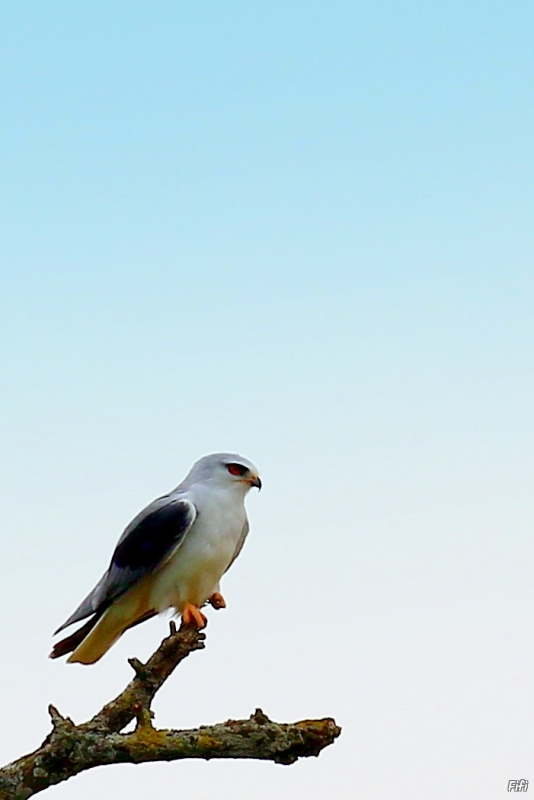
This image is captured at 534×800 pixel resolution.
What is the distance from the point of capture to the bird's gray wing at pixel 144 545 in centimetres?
762

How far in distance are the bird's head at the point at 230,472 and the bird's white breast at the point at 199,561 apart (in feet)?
0.71

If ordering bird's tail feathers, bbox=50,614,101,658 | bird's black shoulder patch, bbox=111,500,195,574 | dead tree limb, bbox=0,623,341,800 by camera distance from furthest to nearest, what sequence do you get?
1. bird's tail feathers, bbox=50,614,101,658
2. bird's black shoulder patch, bbox=111,500,195,574
3. dead tree limb, bbox=0,623,341,800

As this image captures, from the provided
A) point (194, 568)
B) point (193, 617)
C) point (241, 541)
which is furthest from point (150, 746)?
point (241, 541)

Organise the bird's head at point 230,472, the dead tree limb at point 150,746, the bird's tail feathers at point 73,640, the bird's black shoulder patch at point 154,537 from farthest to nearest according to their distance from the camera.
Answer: the bird's head at point 230,472, the bird's tail feathers at point 73,640, the bird's black shoulder patch at point 154,537, the dead tree limb at point 150,746

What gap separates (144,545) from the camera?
7664 mm

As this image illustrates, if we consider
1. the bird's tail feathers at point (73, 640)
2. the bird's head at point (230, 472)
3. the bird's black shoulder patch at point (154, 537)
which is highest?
the bird's head at point (230, 472)

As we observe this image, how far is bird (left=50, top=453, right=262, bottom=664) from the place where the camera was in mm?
7664

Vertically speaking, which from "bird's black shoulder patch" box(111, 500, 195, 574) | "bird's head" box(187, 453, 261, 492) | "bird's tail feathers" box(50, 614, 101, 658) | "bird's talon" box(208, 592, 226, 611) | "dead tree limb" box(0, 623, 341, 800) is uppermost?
"bird's head" box(187, 453, 261, 492)

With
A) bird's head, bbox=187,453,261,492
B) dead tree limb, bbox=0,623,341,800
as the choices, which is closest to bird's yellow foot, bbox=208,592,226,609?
bird's head, bbox=187,453,261,492

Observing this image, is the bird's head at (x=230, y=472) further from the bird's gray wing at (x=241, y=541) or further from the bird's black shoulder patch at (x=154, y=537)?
the bird's black shoulder patch at (x=154, y=537)

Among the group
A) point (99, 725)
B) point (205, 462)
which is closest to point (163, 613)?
point (205, 462)

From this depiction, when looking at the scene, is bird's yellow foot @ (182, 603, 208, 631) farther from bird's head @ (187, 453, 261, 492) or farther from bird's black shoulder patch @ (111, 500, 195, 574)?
bird's head @ (187, 453, 261, 492)

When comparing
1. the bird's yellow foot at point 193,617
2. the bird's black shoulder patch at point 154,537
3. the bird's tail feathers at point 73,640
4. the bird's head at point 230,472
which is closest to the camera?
the bird's yellow foot at point 193,617

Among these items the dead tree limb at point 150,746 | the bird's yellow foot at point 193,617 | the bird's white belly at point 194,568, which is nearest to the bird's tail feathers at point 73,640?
the bird's white belly at point 194,568
